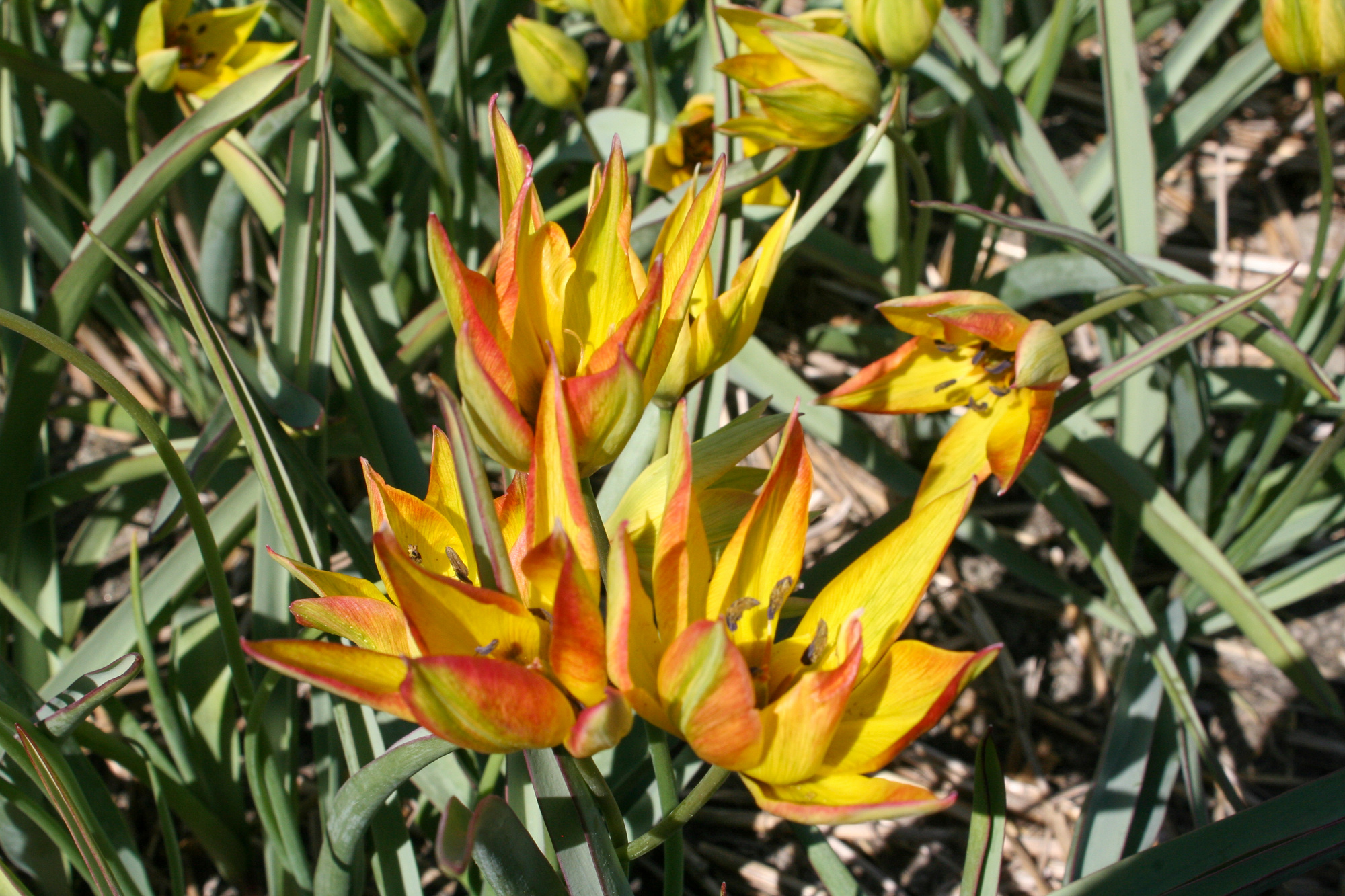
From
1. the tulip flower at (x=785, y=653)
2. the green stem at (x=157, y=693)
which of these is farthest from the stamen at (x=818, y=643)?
the green stem at (x=157, y=693)

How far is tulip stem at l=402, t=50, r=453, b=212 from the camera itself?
1.14 metres

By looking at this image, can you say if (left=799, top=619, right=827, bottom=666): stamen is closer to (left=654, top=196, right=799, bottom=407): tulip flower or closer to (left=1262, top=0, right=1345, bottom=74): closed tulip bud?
(left=654, top=196, right=799, bottom=407): tulip flower

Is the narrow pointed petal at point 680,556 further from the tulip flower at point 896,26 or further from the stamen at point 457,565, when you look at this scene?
the tulip flower at point 896,26

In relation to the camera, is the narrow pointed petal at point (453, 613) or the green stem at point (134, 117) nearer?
the narrow pointed petal at point (453, 613)

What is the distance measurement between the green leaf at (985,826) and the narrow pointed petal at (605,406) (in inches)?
13.4

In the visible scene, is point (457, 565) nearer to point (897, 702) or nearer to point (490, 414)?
point (490, 414)

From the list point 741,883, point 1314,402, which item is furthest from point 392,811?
point 1314,402

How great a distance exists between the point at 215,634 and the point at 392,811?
0.33 metres

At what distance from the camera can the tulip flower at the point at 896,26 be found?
0.98m

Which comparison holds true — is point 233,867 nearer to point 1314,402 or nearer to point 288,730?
point 288,730

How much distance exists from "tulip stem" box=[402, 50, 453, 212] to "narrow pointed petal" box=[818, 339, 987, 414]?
2.08 ft

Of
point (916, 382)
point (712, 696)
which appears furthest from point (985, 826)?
point (916, 382)

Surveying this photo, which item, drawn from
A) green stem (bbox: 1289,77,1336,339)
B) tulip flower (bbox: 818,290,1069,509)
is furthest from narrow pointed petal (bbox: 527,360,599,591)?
green stem (bbox: 1289,77,1336,339)

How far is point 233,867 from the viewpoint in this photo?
1.07 m
